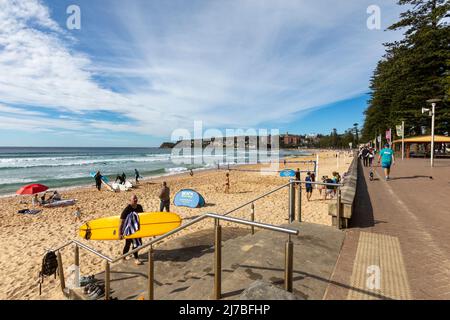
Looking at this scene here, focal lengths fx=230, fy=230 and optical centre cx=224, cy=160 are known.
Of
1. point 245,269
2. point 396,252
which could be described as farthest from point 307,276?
point 396,252

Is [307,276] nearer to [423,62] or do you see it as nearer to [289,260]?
[289,260]

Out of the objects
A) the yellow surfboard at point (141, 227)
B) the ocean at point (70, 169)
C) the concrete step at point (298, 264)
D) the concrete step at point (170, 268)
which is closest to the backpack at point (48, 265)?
the concrete step at point (170, 268)

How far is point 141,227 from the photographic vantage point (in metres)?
6.92

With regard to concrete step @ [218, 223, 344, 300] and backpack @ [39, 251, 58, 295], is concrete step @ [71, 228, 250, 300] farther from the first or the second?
backpack @ [39, 251, 58, 295]

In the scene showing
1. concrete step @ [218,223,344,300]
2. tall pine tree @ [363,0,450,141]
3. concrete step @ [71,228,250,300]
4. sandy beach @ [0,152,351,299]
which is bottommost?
sandy beach @ [0,152,351,299]

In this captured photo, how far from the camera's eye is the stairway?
9.89 feet

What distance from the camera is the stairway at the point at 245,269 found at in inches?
119

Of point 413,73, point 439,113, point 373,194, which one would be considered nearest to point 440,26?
point 413,73

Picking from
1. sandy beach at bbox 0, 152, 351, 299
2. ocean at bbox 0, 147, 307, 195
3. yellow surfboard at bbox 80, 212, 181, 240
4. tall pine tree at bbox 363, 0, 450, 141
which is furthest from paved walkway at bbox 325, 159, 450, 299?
ocean at bbox 0, 147, 307, 195

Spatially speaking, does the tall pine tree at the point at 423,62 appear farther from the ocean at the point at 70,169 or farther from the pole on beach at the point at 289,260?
the ocean at the point at 70,169

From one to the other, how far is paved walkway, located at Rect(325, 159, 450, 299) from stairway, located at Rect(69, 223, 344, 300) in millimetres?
→ 238
